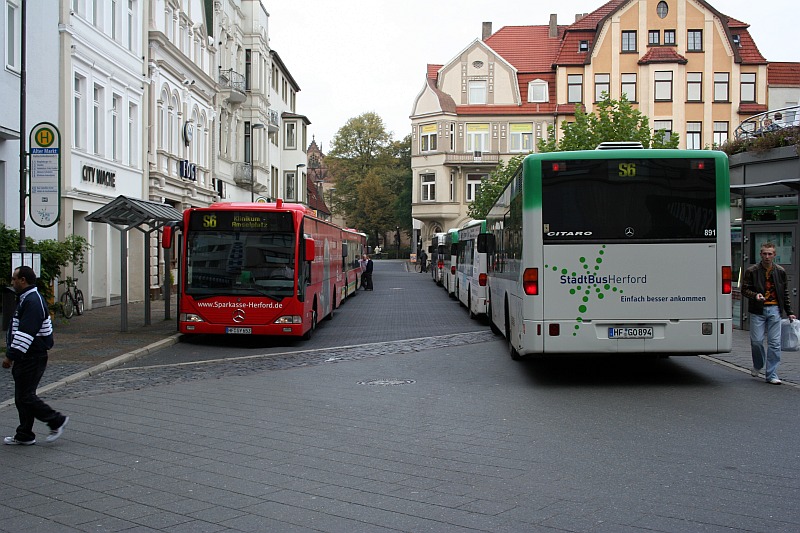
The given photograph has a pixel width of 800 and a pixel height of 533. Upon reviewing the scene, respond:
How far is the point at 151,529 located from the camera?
5625 mm

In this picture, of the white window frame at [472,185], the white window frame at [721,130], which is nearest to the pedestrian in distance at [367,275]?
the white window frame at [472,185]

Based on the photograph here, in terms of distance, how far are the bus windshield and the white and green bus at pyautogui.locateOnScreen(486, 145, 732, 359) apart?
7532 millimetres

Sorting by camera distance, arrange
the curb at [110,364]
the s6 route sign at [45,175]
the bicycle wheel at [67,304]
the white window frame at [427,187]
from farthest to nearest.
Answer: the white window frame at [427,187] → the bicycle wheel at [67,304] → the s6 route sign at [45,175] → the curb at [110,364]

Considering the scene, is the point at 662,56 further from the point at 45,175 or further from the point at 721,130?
the point at 45,175

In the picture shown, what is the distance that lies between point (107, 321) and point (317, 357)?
341 inches

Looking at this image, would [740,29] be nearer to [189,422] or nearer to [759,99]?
[759,99]

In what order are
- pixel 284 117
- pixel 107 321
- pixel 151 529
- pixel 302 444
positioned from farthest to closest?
pixel 284 117
pixel 107 321
pixel 302 444
pixel 151 529

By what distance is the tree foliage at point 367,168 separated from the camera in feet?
315

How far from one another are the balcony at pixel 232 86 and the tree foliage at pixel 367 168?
48.8 metres

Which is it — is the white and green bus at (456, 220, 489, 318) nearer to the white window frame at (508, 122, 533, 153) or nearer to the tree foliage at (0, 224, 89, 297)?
the tree foliage at (0, 224, 89, 297)

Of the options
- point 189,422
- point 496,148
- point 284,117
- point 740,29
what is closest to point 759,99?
point 740,29

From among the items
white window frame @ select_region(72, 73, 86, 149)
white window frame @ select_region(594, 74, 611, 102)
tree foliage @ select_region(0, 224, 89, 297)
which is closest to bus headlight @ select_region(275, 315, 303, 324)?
tree foliage @ select_region(0, 224, 89, 297)

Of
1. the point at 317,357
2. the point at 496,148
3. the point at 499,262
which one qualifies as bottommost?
the point at 317,357

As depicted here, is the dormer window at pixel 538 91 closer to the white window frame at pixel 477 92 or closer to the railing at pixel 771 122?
the white window frame at pixel 477 92
